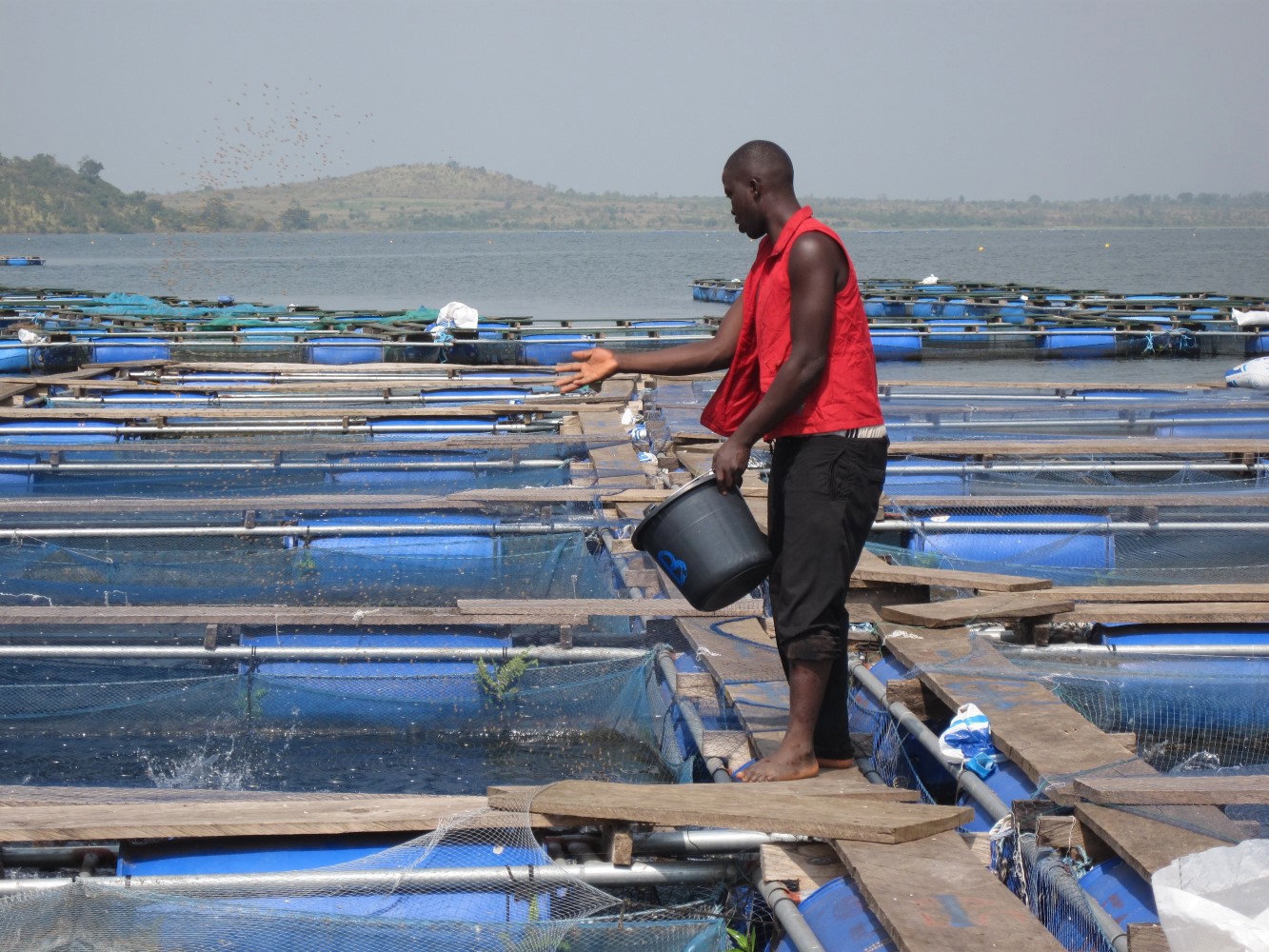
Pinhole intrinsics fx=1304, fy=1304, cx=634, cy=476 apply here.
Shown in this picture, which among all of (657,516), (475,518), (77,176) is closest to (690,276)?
(475,518)

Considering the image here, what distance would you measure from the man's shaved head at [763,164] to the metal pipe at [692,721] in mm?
1868

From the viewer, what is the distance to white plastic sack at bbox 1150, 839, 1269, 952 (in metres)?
2.68

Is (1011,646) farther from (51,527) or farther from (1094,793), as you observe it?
(51,527)

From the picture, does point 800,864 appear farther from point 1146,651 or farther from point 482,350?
point 482,350

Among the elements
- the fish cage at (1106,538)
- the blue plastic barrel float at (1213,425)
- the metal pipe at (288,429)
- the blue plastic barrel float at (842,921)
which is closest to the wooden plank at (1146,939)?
the blue plastic barrel float at (842,921)

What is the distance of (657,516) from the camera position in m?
4.25

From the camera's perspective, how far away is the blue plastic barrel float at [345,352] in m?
20.5

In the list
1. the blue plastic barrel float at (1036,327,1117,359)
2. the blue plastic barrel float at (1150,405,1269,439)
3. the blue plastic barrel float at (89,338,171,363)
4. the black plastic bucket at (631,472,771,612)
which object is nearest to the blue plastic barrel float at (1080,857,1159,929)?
the black plastic bucket at (631,472,771,612)

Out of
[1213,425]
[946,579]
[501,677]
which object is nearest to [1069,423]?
[1213,425]

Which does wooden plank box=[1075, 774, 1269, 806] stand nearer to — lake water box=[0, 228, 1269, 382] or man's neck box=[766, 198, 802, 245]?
man's neck box=[766, 198, 802, 245]

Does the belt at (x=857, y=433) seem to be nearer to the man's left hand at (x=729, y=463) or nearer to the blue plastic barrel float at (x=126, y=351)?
the man's left hand at (x=729, y=463)

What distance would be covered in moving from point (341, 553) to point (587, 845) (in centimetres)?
418

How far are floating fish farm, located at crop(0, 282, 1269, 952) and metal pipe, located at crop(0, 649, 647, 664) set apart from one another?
20 mm

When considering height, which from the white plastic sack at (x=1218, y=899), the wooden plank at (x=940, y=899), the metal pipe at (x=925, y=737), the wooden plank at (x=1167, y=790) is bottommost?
the metal pipe at (x=925, y=737)
